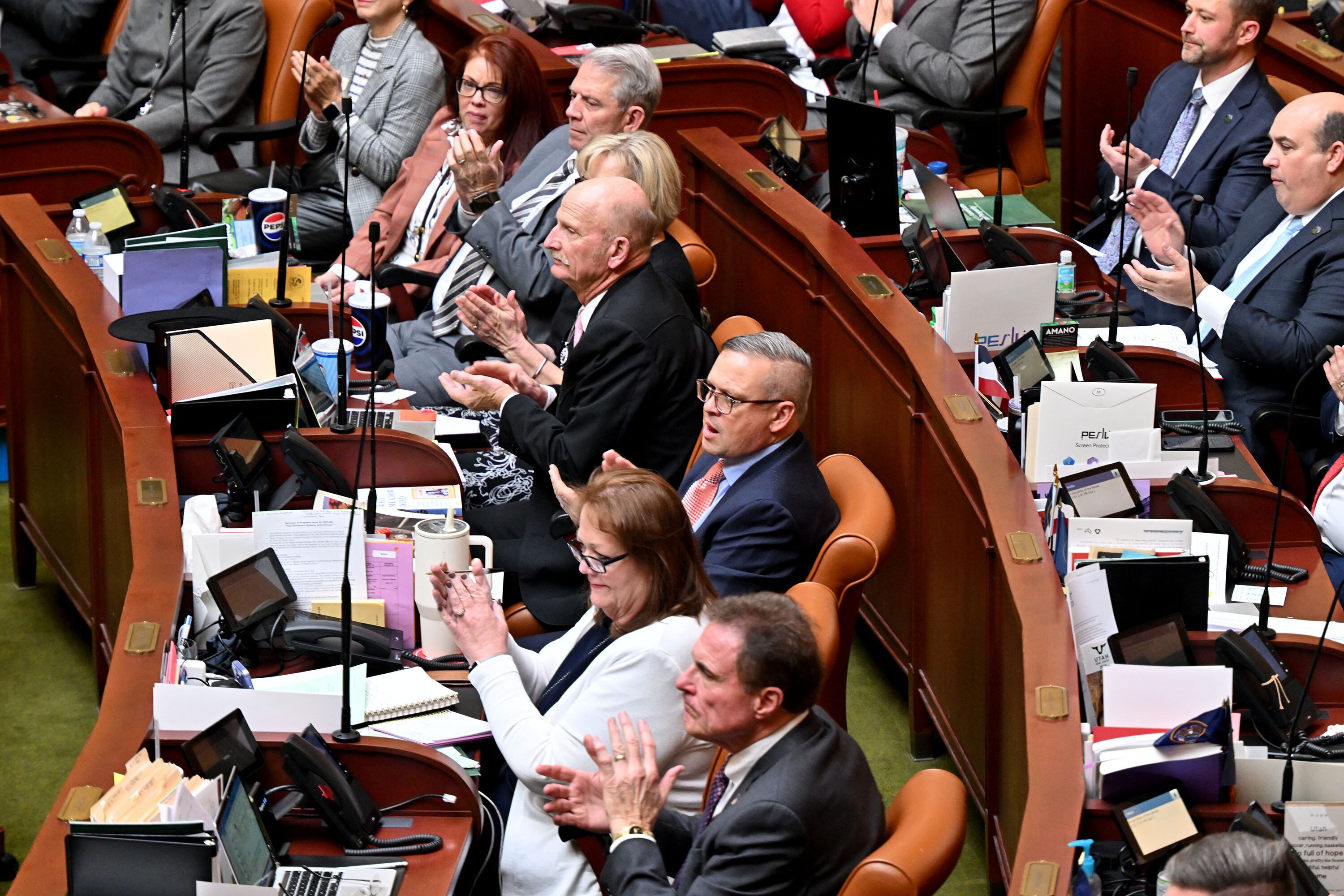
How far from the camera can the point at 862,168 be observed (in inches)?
180

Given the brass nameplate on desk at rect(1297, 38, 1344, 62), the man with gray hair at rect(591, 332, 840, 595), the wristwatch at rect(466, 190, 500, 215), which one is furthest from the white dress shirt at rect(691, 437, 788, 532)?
the brass nameplate on desk at rect(1297, 38, 1344, 62)

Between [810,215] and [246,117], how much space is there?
263 centimetres

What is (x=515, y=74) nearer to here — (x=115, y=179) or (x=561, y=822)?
(x=115, y=179)

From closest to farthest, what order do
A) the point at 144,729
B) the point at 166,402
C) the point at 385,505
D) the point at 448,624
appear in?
the point at 144,729, the point at 448,624, the point at 385,505, the point at 166,402

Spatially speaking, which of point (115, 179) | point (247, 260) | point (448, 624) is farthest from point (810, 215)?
point (115, 179)

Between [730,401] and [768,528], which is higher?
[730,401]

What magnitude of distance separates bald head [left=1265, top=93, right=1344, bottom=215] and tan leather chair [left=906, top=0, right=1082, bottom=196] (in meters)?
1.78

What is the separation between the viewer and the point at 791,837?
227 centimetres

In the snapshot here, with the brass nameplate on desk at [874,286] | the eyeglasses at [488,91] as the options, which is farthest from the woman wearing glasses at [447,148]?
the brass nameplate on desk at [874,286]

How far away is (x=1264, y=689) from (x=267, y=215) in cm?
302

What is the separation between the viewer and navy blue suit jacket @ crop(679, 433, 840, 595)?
3133mm

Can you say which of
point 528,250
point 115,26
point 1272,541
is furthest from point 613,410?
point 115,26

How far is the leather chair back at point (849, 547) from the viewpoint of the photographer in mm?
3066

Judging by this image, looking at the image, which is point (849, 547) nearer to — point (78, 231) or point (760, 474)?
point (760, 474)
